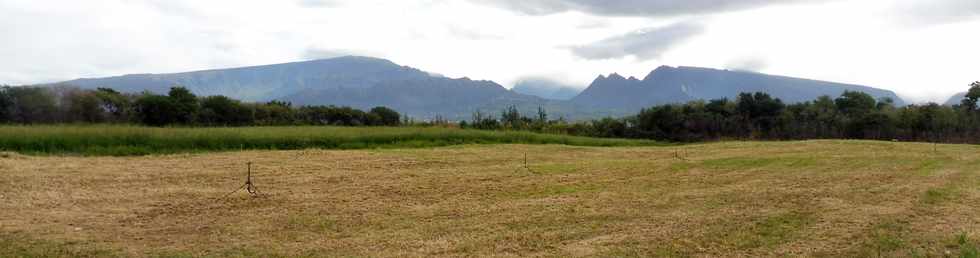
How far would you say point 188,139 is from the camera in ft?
75.8

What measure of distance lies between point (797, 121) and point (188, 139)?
3573 centimetres

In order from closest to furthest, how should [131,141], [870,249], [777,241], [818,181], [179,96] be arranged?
1. [870,249]
2. [777,241]
3. [818,181]
4. [131,141]
5. [179,96]

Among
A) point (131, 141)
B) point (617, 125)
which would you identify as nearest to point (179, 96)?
point (131, 141)

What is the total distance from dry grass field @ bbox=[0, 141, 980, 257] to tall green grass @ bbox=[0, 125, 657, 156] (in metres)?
3.03

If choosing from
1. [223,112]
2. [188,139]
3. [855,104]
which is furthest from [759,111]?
[188,139]

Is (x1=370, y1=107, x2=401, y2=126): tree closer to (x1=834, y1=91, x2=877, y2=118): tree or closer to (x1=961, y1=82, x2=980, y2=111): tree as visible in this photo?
(x1=834, y1=91, x2=877, y2=118): tree

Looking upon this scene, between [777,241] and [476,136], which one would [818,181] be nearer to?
[777,241]

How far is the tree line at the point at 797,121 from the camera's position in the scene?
124ft

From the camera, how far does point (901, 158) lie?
19406 mm

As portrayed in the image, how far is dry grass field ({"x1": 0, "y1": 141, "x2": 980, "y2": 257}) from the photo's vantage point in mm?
7902

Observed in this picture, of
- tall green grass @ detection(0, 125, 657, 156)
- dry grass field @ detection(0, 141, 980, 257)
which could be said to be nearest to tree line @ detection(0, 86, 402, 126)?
tall green grass @ detection(0, 125, 657, 156)

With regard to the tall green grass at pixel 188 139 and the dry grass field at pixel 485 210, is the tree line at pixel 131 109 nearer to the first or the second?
the tall green grass at pixel 188 139

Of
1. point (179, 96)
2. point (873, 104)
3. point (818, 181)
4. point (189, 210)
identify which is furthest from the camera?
point (873, 104)

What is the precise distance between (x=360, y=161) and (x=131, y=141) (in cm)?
864
